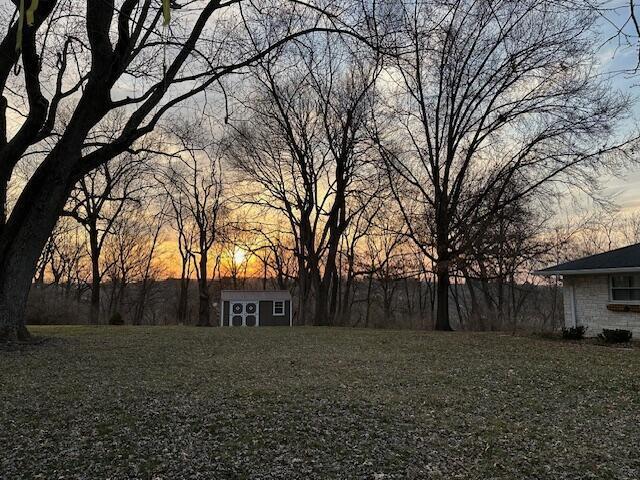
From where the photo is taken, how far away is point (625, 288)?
42.2 feet

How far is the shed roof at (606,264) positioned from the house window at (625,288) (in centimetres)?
46

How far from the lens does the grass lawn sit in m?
3.21

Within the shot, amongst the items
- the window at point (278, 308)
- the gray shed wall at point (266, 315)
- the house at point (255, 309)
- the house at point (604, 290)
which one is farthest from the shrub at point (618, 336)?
the window at point (278, 308)

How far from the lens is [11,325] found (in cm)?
814

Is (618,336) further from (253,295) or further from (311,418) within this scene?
(253,295)

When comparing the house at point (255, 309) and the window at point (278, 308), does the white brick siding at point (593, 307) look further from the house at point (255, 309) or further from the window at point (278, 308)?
the window at point (278, 308)

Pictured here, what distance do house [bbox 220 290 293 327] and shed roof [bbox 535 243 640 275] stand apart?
50.6ft

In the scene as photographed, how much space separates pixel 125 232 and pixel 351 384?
31.6 metres

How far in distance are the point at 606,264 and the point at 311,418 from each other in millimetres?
12109

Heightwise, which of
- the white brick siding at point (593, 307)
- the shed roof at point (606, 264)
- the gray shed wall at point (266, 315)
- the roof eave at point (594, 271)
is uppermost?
the shed roof at point (606, 264)

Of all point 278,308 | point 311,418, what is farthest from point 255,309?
point 311,418

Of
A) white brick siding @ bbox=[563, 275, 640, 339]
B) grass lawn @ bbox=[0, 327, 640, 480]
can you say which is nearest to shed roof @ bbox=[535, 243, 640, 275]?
white brick siding @ bbox=[563, 275, 640, 339]

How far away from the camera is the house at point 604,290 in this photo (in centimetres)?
1262

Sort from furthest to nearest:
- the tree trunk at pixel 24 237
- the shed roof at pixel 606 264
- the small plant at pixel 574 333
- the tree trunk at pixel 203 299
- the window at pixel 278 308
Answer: the window at pixel 278 308, the tree trunk at pixel 203 299, the small plant at pixel 574 333, the shed roof at pixel 606 264, the tree trunk at pixel 24 237
